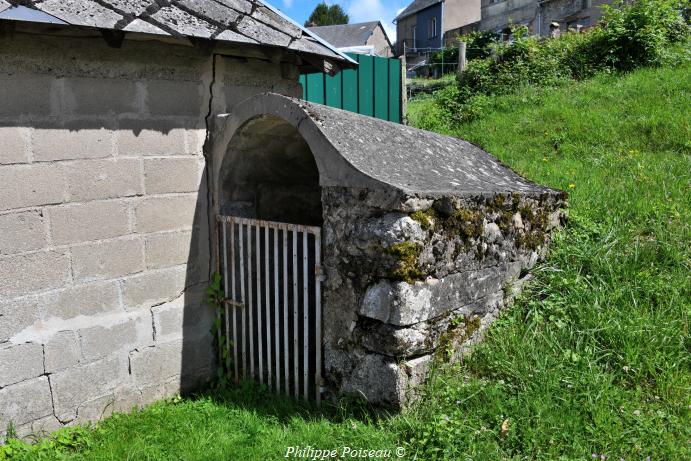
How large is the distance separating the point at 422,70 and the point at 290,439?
1067 inches

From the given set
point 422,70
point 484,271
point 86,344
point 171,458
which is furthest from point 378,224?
point 422,70

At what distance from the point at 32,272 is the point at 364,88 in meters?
5.36

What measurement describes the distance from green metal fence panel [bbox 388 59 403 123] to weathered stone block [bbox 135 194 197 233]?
486 centimetres

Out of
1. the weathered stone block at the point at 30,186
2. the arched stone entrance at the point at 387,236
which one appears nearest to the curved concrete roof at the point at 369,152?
the arched stone entrance at the point at 387,236

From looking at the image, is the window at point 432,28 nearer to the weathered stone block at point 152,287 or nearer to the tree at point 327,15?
the tree at point 327,15

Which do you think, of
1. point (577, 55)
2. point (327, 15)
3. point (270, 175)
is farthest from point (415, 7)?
point (270, 175)

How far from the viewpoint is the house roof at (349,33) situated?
118 ft

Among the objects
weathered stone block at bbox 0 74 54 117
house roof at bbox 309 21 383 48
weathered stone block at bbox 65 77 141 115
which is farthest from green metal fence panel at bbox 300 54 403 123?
house roof at bbox 309 21 383 48

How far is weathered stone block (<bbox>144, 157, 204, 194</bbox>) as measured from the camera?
388 centimetres

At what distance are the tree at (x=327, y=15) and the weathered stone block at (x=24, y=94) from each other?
6150cm

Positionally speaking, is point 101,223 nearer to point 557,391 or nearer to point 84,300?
point 84,300

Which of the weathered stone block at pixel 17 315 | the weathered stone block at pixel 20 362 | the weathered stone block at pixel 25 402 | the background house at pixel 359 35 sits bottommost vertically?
the weathered stone block at pixel 25 402

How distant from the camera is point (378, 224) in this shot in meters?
3.18

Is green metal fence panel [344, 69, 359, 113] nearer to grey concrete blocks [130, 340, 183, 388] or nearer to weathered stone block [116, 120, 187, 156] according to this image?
weathered stone block [116, 120, 187, 156]
